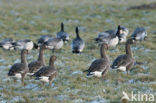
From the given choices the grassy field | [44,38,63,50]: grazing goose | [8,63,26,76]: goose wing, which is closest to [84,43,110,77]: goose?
the grassy field

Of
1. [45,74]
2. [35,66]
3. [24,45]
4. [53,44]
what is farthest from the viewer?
[24,45]

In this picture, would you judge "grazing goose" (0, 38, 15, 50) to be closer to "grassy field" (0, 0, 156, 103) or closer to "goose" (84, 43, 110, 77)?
"grassy field" (0, 0, 156, 103)

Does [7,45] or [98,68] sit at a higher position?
[7,45]

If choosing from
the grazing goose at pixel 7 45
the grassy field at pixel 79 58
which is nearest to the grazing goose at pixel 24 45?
the grazing goose at pixel 7 45

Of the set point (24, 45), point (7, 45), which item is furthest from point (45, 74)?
point (7, 45)

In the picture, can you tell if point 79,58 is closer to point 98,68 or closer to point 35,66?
point 35,66

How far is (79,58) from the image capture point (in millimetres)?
17500

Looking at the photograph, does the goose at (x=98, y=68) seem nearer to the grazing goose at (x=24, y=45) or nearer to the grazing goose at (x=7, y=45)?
the grazing goose at (x=24, y=45)

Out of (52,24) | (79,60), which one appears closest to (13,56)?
(79,60)

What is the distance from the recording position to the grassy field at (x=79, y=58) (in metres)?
9.94

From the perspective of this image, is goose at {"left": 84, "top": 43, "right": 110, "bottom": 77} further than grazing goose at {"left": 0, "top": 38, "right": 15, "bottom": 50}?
No

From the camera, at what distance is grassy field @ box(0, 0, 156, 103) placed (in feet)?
32.6

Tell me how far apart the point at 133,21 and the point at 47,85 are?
22.9m

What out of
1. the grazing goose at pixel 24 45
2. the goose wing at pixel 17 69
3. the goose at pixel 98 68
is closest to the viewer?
the goose wing at pixel 17 69
